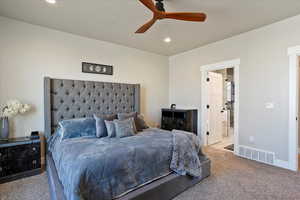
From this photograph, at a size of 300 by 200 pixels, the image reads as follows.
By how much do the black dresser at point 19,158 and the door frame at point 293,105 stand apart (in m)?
4.34

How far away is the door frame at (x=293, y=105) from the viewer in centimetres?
267

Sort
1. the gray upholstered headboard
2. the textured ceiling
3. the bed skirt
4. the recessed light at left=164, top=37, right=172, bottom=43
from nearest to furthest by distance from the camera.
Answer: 1. the bed skirt
2. the textured ceiling
3. the gray upholstered headboard
4. the recessed light at left=164, top=37, right=172, bottom=43

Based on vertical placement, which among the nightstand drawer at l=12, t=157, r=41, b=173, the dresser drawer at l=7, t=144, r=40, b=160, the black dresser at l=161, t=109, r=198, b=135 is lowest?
the nightstand drawer at l=12, t=157, r=41, b=173

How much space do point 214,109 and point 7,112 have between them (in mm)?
4547

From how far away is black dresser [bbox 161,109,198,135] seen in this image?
4.04 metres

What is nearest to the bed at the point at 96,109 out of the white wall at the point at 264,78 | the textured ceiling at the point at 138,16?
the textured ceiling at the point at 138,16

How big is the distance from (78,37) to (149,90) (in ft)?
7.33

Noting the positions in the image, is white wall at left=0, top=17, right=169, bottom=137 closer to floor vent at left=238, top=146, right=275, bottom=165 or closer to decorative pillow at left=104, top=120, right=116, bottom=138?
decorative pillow at left=104, top=120, right=116, bottom=138

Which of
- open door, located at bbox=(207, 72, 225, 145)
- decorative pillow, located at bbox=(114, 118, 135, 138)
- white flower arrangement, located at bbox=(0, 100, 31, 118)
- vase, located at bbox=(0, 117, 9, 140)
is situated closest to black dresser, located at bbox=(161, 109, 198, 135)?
open door, located at bbox=(207, 72, 225, 145)

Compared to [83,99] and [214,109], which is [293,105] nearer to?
[214,109]

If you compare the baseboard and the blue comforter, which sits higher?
the blue comforter

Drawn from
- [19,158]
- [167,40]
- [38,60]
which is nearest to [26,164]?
[19,158]

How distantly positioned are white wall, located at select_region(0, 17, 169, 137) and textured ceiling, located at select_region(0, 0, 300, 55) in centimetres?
18

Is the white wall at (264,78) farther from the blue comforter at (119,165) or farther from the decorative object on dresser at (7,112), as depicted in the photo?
the decorative object on dresser at (7,112)
